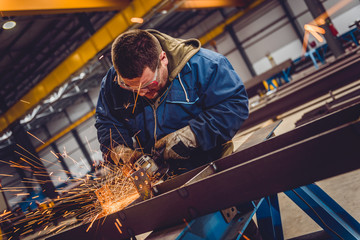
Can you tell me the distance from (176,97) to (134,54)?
40 centimetres

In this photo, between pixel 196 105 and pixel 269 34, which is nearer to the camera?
pixel 196 105

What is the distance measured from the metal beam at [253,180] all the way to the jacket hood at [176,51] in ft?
2.33

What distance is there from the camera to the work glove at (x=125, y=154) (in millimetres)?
1823

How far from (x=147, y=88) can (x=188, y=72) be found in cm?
29

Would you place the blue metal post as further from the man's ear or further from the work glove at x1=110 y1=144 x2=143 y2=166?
the man's ear

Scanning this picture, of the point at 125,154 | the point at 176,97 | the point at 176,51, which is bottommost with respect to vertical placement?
the point at 125,154

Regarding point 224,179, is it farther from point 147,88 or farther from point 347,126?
point 147,88

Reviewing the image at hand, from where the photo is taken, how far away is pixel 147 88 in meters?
1.60

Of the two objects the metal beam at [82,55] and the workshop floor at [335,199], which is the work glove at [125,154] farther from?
the metal beam at [82,55]

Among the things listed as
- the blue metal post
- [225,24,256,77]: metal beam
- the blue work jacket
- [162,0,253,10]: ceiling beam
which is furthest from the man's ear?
[225,24,256,77]: metal beam

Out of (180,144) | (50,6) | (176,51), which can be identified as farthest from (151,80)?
(50,6)

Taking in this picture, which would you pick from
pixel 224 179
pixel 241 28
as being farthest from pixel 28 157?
pixel 241 28

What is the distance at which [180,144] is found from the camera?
5.11ft

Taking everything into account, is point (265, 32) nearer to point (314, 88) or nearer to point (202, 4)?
point (202, 4)
